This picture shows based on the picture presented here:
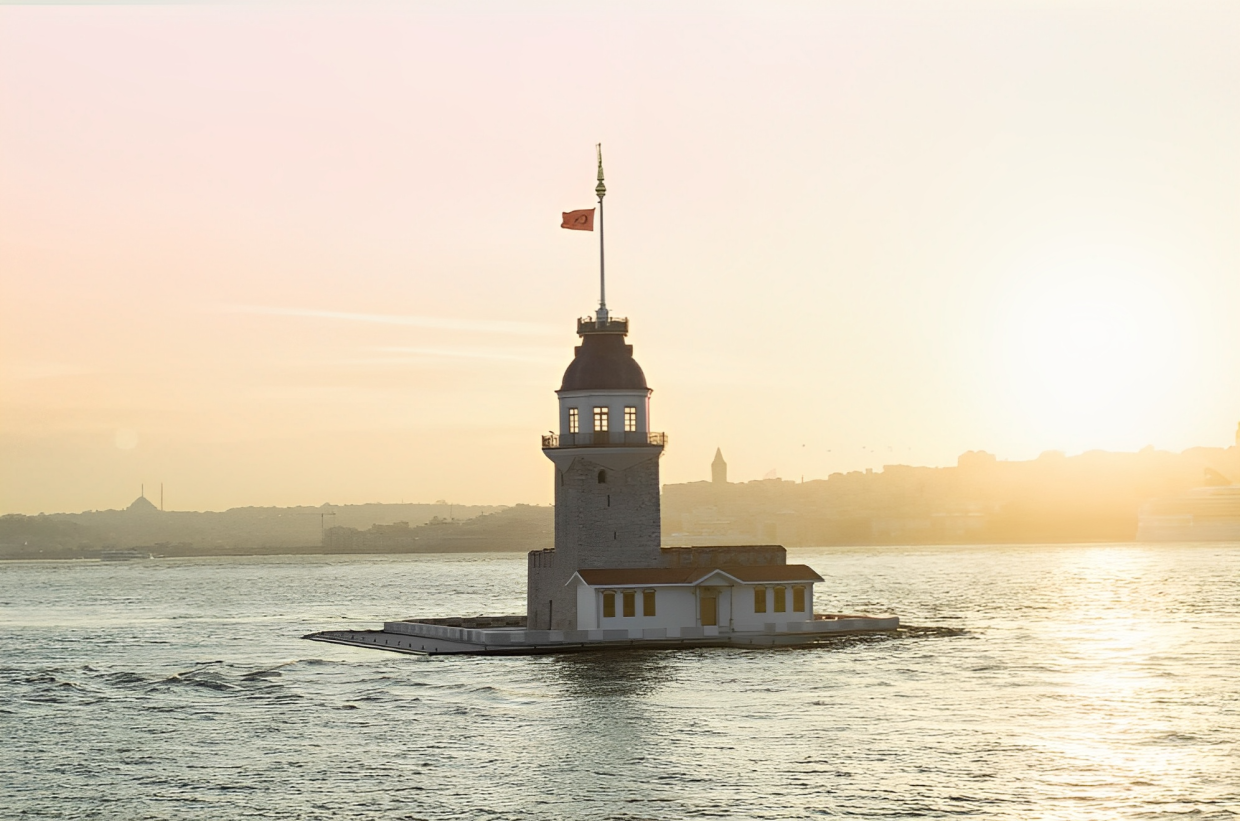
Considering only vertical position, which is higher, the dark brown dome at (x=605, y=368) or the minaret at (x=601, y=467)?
the dark brown dome at (x=605, y=368)

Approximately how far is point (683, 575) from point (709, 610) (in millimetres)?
2357

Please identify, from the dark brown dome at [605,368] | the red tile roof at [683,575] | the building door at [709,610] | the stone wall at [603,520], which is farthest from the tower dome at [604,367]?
the building door at [709,610]

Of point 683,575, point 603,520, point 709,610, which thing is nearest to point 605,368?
point 603,520

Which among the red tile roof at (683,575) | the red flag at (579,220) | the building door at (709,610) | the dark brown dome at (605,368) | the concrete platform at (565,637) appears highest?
the red flag at (579,220)

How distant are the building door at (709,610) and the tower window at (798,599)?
173 inches

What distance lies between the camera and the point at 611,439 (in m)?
69.6

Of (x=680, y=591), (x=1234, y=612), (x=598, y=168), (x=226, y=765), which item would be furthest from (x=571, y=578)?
(x=1234, y=612)

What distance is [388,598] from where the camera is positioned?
170m

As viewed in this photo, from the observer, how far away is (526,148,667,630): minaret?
6900 cm

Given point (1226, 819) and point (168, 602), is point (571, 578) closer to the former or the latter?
point (1226, 819)

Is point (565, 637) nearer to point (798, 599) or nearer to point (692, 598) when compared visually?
point (692, 598)

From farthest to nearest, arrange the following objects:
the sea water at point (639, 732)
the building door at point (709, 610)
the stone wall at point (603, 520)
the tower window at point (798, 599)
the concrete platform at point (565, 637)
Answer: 1. the tower window at point (798, 599)
2. the building door at point (709, 610)
3. the stone wall at point (603, 520)
4. the concrete platform at point (565, 637)
5. the sea water at point (639, 732)

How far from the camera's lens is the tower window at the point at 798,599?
73.1 metres

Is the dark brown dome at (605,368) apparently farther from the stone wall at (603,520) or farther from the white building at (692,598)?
the white building at (692,598)
